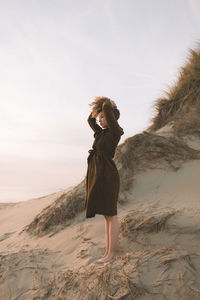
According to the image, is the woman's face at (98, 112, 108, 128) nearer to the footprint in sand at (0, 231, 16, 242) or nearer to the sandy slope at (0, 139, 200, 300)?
the sandy slope at (0, 139, 200, 300)

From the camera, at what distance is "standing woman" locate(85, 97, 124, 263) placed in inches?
136

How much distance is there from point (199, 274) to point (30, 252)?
241 centimetres

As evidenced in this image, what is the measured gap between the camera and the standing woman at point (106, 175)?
3.46 m

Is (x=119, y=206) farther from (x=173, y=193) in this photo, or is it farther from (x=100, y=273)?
(x=100, y=273)

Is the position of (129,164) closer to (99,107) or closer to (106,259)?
(99,107)

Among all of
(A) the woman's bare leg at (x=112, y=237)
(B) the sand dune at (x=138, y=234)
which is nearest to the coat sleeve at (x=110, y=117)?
(A) the woman's bare leg at (x=112, y=237)

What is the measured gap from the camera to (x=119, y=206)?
508 centimetres

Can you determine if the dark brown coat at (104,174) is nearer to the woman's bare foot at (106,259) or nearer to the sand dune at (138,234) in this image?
the woman's bare foot at (106,259)

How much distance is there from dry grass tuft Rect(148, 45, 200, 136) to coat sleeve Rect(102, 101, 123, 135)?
3.60 m

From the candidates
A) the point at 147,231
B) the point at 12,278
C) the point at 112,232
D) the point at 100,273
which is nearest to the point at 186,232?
the point at 147,231

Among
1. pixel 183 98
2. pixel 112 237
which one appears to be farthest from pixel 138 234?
pixel 183 98

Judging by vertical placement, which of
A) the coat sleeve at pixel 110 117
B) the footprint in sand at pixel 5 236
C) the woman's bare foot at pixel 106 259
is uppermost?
the coat sleeve at pixel 110 117

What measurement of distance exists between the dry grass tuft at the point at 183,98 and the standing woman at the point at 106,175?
11.5 feet

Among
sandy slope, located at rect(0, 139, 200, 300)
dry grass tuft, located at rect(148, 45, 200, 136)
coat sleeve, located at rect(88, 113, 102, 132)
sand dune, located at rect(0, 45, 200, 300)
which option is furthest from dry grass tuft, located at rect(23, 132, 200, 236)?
coat sleeve, located at rect(88, 113, 102, 132)
